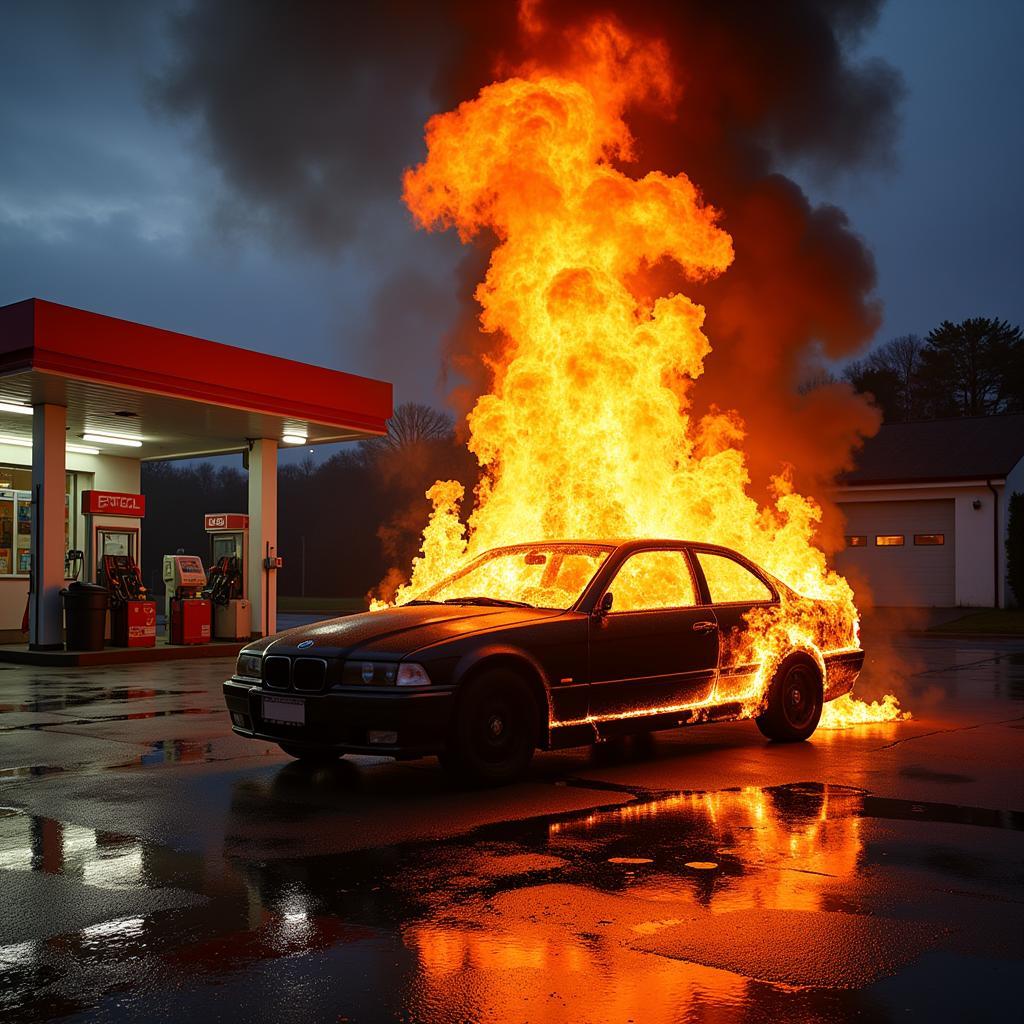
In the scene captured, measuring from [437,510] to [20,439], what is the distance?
11911 millimetres

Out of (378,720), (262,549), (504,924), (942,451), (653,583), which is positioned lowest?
(504,924)

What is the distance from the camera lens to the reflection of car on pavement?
6785 mm

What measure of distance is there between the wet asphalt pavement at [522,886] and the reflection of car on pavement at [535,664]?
348mm

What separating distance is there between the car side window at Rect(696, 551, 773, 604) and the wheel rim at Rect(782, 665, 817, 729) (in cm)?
64

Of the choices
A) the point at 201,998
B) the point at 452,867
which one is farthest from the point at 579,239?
the point at 201,998

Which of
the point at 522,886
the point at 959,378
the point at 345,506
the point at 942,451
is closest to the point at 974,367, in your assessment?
the point at 959,378

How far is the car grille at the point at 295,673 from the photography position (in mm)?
6961

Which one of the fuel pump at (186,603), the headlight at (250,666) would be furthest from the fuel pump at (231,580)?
the headlight at (250,666)

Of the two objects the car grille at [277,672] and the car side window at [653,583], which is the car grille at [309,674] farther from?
the car side window at [653,583]

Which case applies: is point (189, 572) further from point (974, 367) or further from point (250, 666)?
point (974, 367)

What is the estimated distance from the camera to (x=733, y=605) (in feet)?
28.1

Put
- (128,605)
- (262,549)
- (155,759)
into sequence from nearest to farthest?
(155,759), (128,605), (262,549)

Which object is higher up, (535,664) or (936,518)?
(936,518)

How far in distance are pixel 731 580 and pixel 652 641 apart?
142 centimetres
